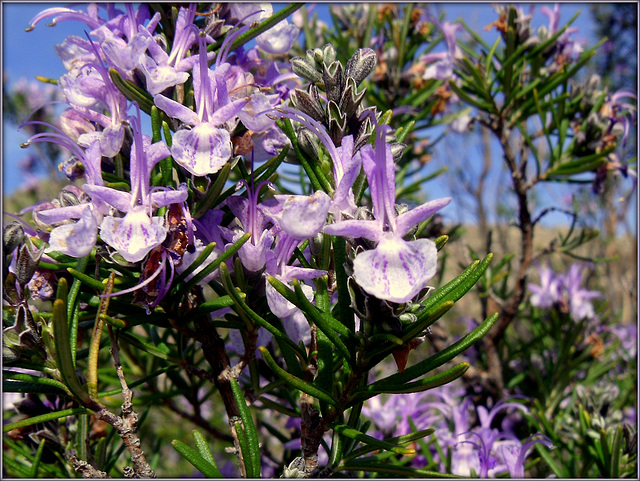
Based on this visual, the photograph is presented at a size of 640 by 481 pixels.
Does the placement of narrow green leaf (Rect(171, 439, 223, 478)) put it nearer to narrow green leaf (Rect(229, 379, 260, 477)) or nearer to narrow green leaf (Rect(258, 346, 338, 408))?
narrow green leaf (Rect(229, 379, 260, 477))

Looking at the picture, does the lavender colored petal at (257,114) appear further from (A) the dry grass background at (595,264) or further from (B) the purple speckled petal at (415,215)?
(A) the dry grass background at (595,264)

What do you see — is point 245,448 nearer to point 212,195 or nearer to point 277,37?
point 212,195

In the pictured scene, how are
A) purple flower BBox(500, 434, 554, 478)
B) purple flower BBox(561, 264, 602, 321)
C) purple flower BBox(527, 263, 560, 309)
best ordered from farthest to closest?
purple flower BBox(527, 263, 560, 309)
purple flower BBox(561, 264, 602, 321)
purple flower BBox(500, 434, 554, 478)

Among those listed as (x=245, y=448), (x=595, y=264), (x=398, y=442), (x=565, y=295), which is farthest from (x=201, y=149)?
(x=595, y=264)

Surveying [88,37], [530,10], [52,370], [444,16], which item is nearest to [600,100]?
[530,10]

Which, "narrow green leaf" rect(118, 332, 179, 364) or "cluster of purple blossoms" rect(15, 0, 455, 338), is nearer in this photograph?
"cluster of purple blossoms" rect(15, 0, 455, 338)

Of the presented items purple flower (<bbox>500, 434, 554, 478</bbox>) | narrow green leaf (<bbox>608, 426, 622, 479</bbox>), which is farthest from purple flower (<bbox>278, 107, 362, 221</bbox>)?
narrow green leaf (<bbox>608, 426, 622, 479</bbox>)
